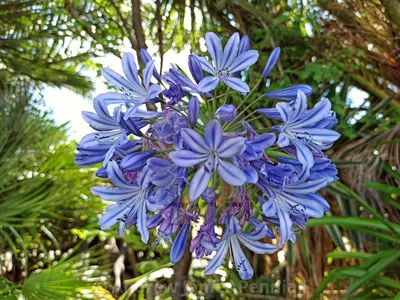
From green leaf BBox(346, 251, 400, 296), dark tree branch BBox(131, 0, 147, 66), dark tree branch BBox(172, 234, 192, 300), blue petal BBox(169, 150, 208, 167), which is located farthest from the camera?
dark tree branch BBox(172, 234, 192, 300)

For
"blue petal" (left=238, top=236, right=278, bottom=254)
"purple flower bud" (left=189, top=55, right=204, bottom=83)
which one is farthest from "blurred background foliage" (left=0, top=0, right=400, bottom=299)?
"purple flower bud" (left=189, top=55, right=204, bottom=83)

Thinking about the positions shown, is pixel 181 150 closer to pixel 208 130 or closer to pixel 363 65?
pixel 208 130

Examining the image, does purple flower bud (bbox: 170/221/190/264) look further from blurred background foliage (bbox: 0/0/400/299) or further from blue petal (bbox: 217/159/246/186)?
blurred background foliage (bbox: 0/0/400/299)

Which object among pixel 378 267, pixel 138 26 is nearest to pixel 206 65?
pixel 378 267

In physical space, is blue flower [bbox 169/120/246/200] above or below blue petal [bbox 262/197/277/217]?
above

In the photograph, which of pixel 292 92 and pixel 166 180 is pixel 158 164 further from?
pixel 292 92

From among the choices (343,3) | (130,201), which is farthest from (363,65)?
(130,201)
